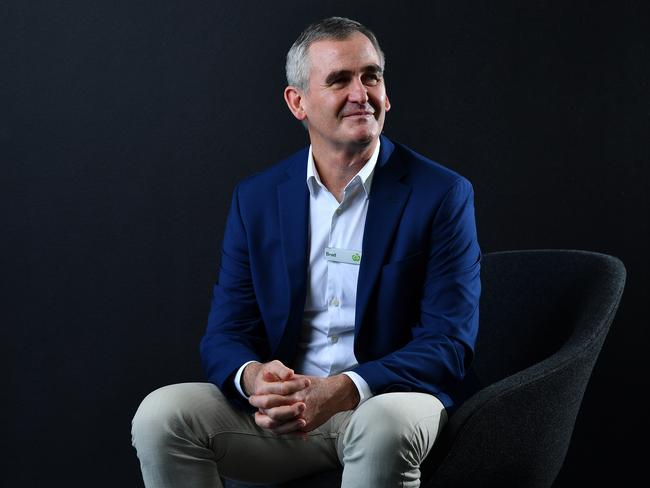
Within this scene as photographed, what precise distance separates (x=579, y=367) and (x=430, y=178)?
23.3 inches

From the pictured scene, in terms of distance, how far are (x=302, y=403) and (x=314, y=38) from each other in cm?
98

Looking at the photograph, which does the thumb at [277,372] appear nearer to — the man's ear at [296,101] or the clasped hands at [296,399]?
the clasped hands at [296,399]

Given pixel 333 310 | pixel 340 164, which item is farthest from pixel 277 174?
pixel 333 310

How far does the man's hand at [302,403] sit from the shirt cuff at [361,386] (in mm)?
11

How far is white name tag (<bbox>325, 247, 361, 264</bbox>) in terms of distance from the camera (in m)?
2.43

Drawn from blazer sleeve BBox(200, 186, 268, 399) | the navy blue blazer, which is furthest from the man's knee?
blazer sleeve BBox(200, 186, 268, 399)

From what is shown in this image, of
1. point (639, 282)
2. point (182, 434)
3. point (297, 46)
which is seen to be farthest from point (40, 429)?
point (639, 282)

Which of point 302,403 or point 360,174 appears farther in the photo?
point 360,174

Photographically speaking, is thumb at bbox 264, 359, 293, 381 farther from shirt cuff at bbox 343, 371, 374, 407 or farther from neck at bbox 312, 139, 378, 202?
neck at bbox 312, 139, 378, 202

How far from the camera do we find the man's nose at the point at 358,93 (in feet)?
7.98

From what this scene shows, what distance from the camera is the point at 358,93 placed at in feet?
8.00

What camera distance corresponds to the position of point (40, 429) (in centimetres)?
332

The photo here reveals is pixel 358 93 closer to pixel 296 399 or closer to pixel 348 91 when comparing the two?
pixel 348 91

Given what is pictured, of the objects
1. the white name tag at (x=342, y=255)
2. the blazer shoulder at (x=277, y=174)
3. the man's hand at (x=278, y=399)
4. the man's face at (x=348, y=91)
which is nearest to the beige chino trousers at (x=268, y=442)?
the man's hand at (x=278, y=399)
